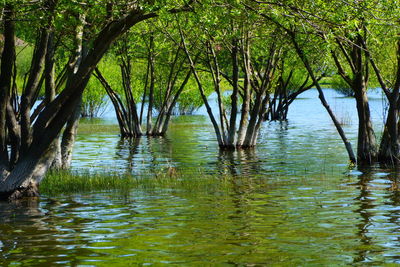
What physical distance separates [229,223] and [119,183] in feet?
19.2

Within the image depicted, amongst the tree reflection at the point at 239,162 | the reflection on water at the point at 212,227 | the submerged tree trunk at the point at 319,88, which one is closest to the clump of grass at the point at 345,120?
the tree reflection at the point at 239,162

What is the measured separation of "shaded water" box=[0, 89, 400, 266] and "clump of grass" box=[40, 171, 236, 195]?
0.49 meters

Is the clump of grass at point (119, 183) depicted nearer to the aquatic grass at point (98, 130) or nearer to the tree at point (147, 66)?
the tree at point (147, 66)

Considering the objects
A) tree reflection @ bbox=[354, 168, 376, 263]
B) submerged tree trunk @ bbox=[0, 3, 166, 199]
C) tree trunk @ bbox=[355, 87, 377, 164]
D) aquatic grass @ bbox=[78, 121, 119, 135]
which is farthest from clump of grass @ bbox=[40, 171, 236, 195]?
aquatic grass @ bbox=[78, 121, 119, 135]

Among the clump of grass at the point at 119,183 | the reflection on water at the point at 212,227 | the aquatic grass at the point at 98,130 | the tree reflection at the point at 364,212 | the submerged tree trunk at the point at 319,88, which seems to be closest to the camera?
the reflection on water at the point at 212,227

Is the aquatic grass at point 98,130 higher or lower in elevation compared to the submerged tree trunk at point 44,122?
lower

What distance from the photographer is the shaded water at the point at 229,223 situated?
9.35 m

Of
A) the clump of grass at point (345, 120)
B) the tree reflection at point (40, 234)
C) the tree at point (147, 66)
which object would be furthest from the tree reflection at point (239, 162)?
the clump of grass at point (345, 120)

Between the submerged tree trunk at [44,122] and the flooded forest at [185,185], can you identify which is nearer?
the flooded forest at [185,185]

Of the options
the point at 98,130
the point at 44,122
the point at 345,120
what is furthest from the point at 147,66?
the point at 44,122

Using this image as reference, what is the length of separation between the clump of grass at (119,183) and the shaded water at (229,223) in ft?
1.62

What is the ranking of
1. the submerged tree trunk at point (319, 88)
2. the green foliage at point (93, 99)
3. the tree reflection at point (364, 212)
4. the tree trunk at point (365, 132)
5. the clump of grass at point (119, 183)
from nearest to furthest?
1. the tree reflection at point (364, 212)
2. the clump of grass at point (119, 183)
3. the submerged tree trunk at point (319, 88)
4. the tree trunk at point (365, 132)
5. the green foliage at point (93, 99)

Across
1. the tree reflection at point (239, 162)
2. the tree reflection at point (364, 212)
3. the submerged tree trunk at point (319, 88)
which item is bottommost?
the tree reflection at point (364, 212)

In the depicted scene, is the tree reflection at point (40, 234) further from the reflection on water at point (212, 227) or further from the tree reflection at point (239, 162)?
the tree reflection at point (239, 162)
